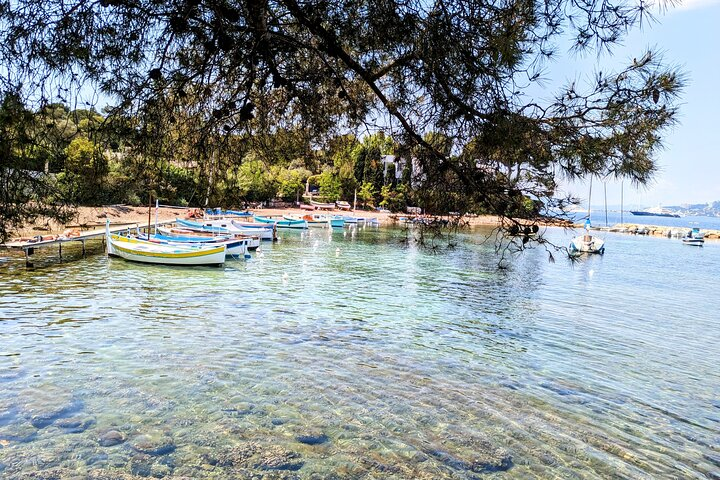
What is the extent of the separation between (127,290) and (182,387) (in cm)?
892

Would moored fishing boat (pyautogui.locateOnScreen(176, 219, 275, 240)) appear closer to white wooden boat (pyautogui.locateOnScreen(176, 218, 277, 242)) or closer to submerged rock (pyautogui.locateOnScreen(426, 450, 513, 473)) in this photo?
white wooden boat (pyautogui.locateOnScreen(176, 218, 277, 242))

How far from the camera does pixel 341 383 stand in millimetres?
8469

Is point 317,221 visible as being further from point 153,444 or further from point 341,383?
point 153,444

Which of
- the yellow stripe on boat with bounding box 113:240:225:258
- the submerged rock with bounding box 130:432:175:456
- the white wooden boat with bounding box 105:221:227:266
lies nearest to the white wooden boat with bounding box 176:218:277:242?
the white wooden boat with bounding box 105:221:227:266

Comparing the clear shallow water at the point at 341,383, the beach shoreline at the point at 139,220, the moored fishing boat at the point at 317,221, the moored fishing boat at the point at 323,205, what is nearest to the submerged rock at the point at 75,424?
the clear shallow water at the point at 341,383

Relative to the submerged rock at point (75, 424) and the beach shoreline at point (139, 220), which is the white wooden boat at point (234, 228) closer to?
the beach shoreline at point (139, 220)

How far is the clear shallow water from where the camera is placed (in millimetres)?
6055

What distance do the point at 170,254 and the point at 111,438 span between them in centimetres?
1527

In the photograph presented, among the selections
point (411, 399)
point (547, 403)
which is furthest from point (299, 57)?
point (547, 403)

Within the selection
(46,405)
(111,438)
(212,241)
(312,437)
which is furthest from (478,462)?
(212,241)

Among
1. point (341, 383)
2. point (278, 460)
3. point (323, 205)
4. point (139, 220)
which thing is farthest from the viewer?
point (323, 205)

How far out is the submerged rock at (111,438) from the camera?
6.03m

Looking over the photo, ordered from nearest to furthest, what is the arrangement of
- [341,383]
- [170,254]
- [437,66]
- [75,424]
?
[437,66] → [75,424] → [341,383] → [170,254]

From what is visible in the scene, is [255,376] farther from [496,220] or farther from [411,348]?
[496,220]
